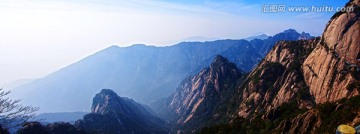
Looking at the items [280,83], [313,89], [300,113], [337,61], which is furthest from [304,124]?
[280,83]

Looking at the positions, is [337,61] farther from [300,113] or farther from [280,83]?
[280,83]

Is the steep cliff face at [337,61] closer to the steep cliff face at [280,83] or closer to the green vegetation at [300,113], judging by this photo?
the steep cliff face at [280,83]

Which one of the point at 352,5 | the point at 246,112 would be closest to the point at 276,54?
the point at 246,112

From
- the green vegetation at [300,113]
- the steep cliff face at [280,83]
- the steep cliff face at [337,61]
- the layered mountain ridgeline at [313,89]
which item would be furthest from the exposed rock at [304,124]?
the steep cliff face at [280,83]

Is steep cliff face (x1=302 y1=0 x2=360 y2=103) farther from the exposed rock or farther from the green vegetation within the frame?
the exposed rock

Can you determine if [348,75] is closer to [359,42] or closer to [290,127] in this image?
[359,42]
